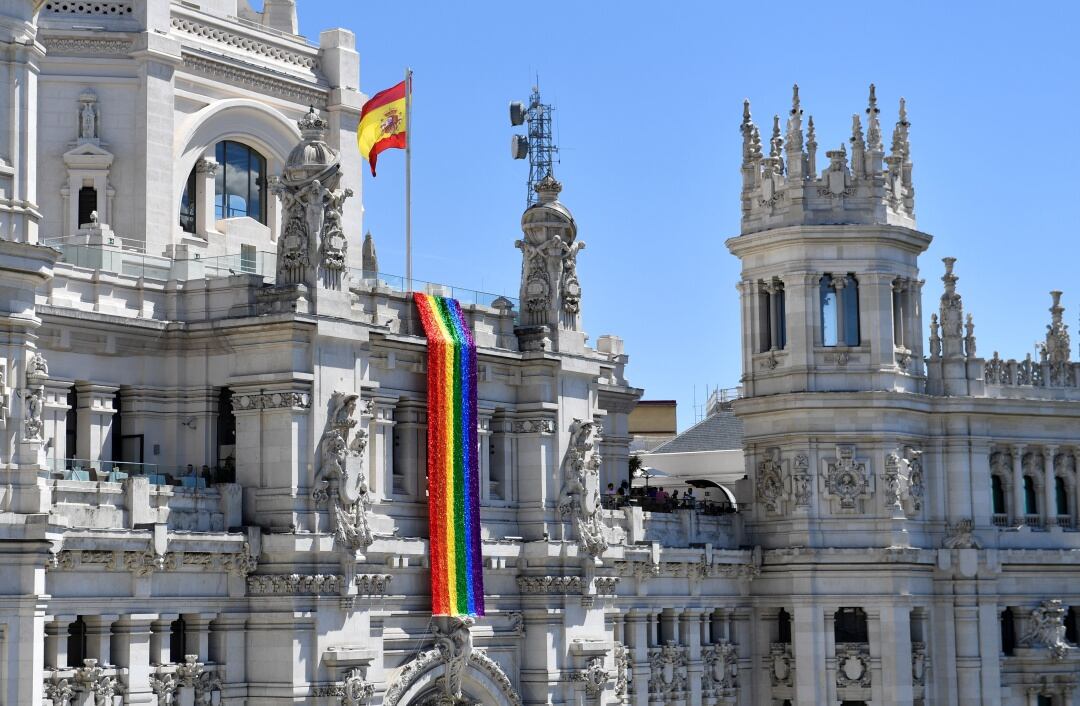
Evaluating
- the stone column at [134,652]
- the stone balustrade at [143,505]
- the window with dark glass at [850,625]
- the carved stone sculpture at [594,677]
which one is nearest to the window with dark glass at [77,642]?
the stone column at [134,652]

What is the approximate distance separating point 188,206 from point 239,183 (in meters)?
2.70

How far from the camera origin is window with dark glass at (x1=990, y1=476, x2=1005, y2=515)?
85.0 m

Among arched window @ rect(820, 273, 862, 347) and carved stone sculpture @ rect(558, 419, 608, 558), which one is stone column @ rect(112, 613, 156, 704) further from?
arched window @ rect(820, 273, 862, 347)

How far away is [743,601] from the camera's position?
3248 inches

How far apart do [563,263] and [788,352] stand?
525 inches

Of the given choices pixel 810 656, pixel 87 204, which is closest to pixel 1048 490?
pixel 810 656

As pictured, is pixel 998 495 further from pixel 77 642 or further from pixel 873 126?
pixel 77 642

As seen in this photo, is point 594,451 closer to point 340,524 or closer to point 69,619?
point 340,524

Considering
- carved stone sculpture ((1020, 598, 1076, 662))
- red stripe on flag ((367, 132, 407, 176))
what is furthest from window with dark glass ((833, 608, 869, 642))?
red stripe on flag ((367, 132, 407, 176))

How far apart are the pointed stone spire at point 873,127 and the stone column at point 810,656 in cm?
1839

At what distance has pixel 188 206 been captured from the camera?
74.6 m

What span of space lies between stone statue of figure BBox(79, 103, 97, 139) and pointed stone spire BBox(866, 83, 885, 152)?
30.8 m

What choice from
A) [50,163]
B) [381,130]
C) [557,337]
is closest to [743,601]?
[557,337]

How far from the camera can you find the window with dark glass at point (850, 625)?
8128 centimetres
